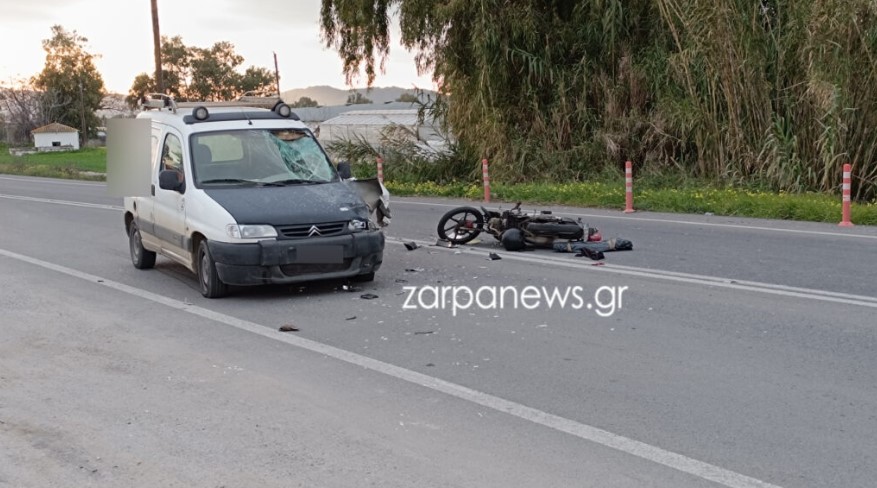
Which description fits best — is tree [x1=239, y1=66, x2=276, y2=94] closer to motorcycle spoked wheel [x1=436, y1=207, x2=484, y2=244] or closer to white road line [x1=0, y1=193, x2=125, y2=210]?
white road line [x1=0, y1=193, x2=125, y2=210]

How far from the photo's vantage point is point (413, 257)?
39.1 feet

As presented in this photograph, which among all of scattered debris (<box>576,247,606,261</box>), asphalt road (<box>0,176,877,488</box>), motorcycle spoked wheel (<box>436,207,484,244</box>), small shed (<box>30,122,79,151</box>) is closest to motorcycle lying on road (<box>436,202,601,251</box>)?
motorcycle spoked wheel (<box>436,207,484,244</box>)

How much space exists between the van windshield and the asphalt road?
1.14m

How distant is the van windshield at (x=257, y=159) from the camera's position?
9.87 metres

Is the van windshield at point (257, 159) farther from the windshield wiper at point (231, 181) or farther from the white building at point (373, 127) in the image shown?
the white building at point (373, 127)

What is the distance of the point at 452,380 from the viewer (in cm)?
631

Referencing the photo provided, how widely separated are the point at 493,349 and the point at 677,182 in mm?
14244

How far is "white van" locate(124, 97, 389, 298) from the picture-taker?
906 cm

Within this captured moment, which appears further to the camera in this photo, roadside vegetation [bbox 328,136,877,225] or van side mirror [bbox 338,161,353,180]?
roadside vegetation [bbox 328,136,877,225]

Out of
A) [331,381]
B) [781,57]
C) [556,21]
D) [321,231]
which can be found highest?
Result: [556,21]

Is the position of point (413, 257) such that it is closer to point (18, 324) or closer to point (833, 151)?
point (18, 324)

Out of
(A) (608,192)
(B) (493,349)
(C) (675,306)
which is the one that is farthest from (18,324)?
(A) (608,192)

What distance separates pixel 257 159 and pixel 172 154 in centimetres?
102

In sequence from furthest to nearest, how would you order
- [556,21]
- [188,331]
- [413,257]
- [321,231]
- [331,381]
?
[556,21] → [413,257] → [321,231] → [188,331] → [331,381]
